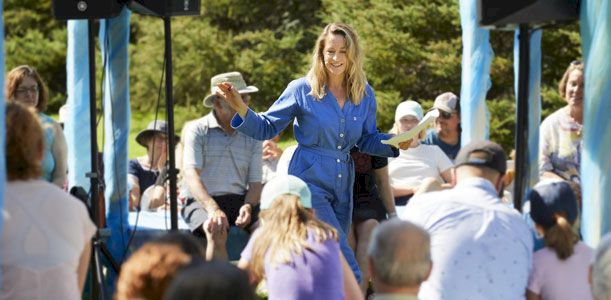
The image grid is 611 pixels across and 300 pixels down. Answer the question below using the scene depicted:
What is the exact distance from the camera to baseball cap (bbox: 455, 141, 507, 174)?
4129mm

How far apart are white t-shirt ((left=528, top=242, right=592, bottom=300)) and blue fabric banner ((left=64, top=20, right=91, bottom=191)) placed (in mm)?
3306


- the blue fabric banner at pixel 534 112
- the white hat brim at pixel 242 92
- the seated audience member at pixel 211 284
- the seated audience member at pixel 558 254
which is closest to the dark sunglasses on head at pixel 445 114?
the white hat brim at pixel 242 92

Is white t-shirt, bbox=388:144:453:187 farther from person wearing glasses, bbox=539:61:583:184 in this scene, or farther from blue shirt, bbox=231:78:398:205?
blue shirt, bbox=231:78:398:205

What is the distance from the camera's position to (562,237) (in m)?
3.99

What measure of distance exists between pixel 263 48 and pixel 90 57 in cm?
1088

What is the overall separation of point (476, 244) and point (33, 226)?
4.86ft

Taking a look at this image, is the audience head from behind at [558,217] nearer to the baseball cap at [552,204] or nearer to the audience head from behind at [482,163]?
the baseball cap at [552,204]

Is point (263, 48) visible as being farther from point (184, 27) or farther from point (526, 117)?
point (526, 117)

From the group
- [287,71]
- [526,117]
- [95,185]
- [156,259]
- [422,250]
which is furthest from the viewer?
[287,71]

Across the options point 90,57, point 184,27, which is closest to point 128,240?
point 90,57

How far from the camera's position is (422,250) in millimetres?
3469

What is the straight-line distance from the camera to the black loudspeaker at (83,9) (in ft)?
19.5

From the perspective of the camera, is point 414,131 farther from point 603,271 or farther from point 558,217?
point 603,271

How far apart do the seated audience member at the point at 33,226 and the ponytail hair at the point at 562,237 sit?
1.58m
